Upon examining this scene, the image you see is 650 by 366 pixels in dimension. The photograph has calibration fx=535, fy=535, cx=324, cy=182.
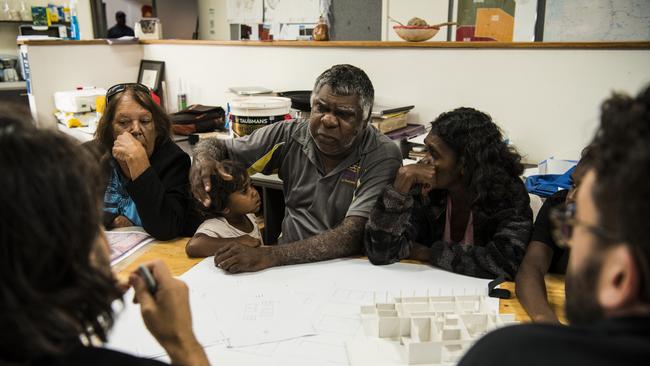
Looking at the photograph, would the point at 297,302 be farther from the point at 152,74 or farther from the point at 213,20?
the point at 213,20

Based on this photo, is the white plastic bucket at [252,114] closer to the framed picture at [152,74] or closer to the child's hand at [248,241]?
the child's hand at [248,241]

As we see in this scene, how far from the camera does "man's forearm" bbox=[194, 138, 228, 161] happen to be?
201 cm

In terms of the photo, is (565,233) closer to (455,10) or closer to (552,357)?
(552,357)

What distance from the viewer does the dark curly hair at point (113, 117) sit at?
212 cm

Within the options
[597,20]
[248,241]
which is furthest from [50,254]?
[597,20]

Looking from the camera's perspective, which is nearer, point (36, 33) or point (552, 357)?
point (552, 357)

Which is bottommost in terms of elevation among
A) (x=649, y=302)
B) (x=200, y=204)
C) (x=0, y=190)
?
(x=200, y=204)

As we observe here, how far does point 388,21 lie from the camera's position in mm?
5234

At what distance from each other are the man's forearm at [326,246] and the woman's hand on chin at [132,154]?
23.6 inches

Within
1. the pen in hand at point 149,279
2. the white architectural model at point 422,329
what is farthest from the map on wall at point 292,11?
the pen in hand at point 149,279

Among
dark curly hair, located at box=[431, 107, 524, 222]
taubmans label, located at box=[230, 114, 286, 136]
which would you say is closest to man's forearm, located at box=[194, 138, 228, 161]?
taubmans label, located at box=[230, 114, 286, 136]

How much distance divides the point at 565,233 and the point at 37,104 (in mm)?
3695

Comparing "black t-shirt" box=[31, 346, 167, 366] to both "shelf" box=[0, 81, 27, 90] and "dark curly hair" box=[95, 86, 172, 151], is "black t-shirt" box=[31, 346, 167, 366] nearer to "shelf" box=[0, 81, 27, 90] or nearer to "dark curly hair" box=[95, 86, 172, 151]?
"dark curly hair" box=[95, 86, 172, 151]

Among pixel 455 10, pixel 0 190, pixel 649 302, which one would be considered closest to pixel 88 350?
pixel 0 190
